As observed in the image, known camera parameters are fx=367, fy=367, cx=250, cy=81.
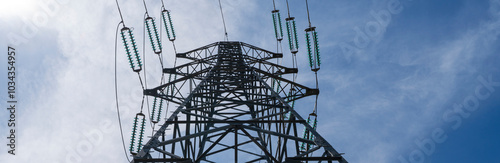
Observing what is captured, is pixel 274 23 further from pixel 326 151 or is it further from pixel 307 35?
pixel 326 151

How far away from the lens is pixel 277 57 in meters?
19.7

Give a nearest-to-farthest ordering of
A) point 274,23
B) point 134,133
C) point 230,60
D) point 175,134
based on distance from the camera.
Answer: point 175,134, point 134,133, point 230,60, point 274,23

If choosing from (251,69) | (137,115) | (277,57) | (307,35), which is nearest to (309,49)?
(307,35)

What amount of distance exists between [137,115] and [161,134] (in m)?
5.19

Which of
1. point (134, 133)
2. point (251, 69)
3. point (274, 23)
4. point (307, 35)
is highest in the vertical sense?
point (274, 23)

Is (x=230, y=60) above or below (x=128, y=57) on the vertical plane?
above

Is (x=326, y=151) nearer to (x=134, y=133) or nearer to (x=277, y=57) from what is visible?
(x=134, y=133)

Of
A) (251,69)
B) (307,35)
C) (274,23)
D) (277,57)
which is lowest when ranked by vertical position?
(251,69)

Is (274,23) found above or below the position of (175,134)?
above

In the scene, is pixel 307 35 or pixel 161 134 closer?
pixel 161 134

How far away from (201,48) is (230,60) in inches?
130

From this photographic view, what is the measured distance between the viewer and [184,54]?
61.7ft

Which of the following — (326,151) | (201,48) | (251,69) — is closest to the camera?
(326,151)

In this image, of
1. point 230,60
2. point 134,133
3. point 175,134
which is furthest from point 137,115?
point 230,60
